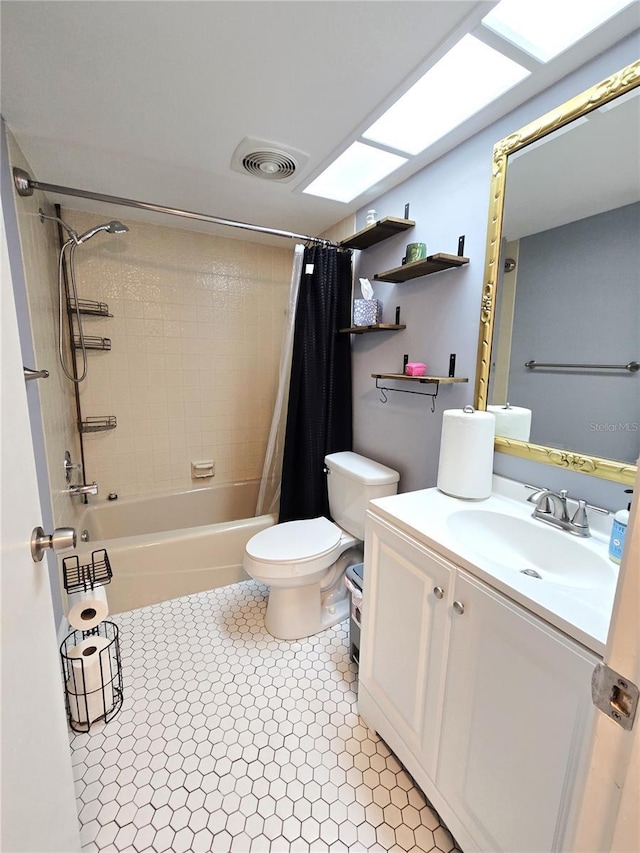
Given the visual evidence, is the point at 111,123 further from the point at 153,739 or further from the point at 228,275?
the point at 153,739

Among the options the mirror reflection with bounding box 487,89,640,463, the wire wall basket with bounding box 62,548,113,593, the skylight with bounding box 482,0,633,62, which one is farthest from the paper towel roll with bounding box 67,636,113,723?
the skylight with bounding box 482,0,633,62

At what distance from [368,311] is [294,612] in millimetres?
1550

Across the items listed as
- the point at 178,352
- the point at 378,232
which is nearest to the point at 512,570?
the point at 378,232

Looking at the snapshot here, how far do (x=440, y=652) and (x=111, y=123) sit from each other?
2.10m

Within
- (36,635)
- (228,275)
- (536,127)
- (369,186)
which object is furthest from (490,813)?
(228,275)

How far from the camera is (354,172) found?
179 cm

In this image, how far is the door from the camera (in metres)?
0.57

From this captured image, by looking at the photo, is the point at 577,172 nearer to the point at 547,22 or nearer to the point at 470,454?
the point at 547,22

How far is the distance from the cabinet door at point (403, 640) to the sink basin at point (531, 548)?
0.54 feet

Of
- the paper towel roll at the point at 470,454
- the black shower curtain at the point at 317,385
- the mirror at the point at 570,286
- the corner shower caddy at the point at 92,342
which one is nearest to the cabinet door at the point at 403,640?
the paper towel roll at the point at 470,454

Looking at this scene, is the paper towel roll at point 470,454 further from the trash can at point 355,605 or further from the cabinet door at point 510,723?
the trash can at point 355,605

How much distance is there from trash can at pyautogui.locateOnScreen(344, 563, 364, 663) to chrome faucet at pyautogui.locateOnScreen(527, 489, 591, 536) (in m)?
0.76

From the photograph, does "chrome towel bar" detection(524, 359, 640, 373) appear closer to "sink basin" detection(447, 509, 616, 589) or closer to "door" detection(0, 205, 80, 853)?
"sink basin" detection(447, 509, 616, 589)

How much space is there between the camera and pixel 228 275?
104 inches
